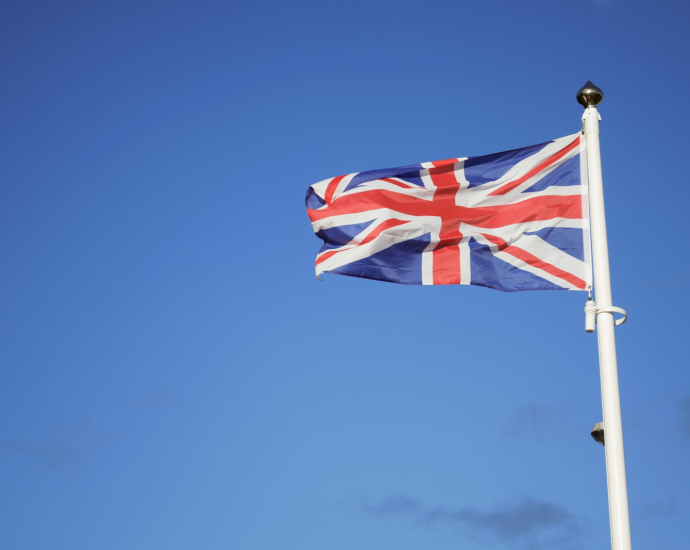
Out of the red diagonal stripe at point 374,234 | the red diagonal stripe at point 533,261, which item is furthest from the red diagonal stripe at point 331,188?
the red diagonal stripe at point 533,261

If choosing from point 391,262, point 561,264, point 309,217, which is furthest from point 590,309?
point 309,217

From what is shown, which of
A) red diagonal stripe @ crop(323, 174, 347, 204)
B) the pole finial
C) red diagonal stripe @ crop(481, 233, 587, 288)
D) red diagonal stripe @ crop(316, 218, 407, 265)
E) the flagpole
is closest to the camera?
the flagpole

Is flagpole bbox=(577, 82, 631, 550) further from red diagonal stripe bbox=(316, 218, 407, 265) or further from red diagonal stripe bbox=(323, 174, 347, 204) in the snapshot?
red diagonal stripe bbox=(323, 174, 347, 204)

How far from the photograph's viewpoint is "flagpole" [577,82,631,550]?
482 inches

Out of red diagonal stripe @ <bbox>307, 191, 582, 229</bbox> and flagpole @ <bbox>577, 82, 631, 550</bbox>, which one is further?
red diagonal stripe @ <bbox>307, 191, 582, 229</bbox>

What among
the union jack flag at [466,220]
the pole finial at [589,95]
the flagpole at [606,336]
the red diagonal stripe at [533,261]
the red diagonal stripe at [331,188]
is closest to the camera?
the flagpole at [606,336]

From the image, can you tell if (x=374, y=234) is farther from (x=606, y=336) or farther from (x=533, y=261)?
(x=606, y=336)

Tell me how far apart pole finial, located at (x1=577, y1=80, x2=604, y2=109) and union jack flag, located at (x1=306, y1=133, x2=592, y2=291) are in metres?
0.67

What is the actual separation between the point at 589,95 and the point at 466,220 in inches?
125

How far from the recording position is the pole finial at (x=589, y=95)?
15570mm

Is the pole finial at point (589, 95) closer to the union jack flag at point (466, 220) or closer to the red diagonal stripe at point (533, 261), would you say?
the union jack flag at point (466, 220)

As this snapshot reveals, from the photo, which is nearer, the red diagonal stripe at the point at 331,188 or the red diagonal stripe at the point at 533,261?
the red diagonal stripe at the point at 533,261

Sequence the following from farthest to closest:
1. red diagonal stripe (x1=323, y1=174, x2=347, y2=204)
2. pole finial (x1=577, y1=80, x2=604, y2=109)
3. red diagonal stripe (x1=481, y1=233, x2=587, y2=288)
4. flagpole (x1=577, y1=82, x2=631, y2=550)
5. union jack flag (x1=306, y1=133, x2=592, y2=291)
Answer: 1. red diagonal stripe (x1=323, y1=174, x2=347, y2=204)
2. union jack flag (x1=306, y1=133, x2=592, y2=291)
3. pole finial (x1=577, y1=80, x2=604, y2=109)
4. red diagonal stripe (x1=481, y1=233, x2=587, y2=288)
5. flagpole (x1=577, y1=82, x2=631, y2=550)

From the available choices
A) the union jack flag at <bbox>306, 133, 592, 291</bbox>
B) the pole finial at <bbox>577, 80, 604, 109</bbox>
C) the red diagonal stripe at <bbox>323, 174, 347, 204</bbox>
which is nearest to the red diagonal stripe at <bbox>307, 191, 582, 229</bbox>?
the union jack flag at <bbox>306, 133, 592, 291</bbox>
